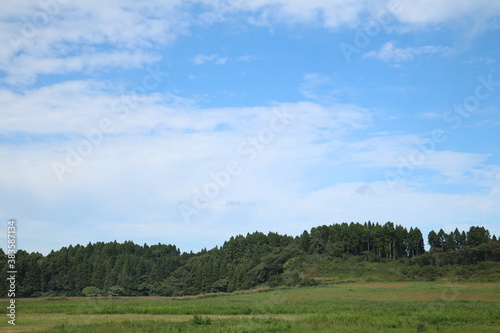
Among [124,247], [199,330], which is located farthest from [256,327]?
[124,247]

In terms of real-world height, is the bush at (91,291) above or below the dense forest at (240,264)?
below

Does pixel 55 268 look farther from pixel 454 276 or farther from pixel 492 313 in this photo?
pixel 492 313

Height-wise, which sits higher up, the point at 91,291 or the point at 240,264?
the point at 240,264

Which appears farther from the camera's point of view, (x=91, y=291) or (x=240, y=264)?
(x=240, y=264)

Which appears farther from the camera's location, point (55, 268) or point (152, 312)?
point (55, 268)

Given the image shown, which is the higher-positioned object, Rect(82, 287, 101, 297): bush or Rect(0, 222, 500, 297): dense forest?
Rect(0, 222, 500, 297): dense forest

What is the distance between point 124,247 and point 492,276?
129m

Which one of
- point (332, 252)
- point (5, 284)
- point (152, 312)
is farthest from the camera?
point (332, 252)

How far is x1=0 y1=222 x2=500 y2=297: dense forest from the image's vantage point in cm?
11681

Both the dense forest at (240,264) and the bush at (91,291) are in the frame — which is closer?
the dense forest at (240,264)

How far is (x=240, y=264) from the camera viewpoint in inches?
5320

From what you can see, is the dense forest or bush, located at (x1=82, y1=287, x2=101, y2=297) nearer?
the dense forest

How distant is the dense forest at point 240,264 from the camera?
117m

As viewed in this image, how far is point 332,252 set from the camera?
126 m
